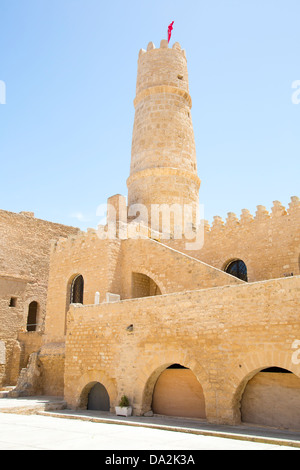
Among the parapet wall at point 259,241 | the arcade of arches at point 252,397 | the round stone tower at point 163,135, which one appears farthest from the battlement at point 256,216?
the arcade of arches at point 252,397

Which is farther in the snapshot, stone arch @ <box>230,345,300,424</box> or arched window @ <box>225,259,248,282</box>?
arched window @ <box>225,259,248,282</box>

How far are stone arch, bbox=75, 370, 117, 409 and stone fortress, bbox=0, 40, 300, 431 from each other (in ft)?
0.15

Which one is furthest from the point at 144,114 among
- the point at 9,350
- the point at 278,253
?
the point at 9,350

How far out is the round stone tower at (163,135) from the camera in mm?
18094

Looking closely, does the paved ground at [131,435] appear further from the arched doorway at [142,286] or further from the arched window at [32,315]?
the arched window at [32,315]

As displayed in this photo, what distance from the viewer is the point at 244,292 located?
819 cm

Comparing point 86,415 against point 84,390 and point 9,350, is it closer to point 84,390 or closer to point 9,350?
point 84,390

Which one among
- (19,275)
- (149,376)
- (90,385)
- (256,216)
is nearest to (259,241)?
→ (256,216)

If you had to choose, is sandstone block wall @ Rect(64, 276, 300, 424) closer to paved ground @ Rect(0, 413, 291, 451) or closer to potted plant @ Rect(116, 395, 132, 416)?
potted plant @ Rect(116, 395, 132, 416)

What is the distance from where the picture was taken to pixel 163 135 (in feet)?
61.0

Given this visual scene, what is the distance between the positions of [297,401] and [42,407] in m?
6.87

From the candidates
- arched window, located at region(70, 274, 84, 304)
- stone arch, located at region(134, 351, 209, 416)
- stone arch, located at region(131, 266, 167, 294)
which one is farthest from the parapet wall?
stone arch, located at region(134, 351, 209, 416)

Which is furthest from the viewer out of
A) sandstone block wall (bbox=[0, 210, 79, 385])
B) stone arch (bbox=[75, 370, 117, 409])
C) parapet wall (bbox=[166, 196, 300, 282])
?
sandstone block wall (bbox=[0, 210, 79, 385])

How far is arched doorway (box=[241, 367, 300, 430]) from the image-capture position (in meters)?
7.71
